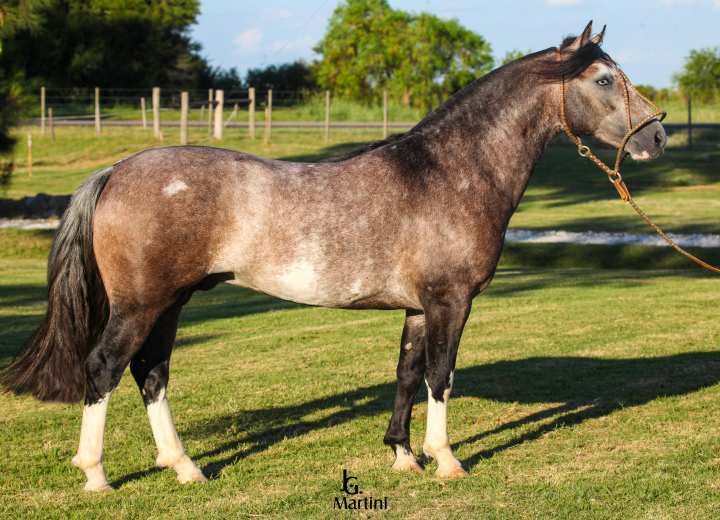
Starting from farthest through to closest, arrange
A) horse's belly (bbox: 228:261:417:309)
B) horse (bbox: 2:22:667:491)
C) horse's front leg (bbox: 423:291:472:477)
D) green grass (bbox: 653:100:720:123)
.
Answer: green grass (bbox: 653:100:720:123)
horse's front leg (bbox: 423:291:472:477)
horse's belly (bbox: 228:261:417:309)
horse (bbox: 2:22:667:491)

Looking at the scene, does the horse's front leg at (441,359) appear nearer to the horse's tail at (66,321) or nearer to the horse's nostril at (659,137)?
the horse's nostril at (659,137)

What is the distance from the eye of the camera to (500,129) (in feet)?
→ 15.2

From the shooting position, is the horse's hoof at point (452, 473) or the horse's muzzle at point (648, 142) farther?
the horse's muzzle at point (648, 142)

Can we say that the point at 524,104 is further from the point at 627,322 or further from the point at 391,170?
the point at 627,322

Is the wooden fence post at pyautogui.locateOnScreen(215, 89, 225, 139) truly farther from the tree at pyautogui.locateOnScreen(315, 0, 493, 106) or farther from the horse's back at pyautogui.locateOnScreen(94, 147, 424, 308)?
the horse's back at pyautogui.locateOnScreen(94, 147, 424, 308)

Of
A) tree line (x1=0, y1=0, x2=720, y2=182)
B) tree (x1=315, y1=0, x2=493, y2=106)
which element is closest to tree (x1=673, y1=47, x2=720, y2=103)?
tree line (x1=0, y1=0, x2=720, y2=182)

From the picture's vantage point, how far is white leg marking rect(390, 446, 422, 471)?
4.66 m

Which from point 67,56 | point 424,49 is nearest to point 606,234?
point 424,49

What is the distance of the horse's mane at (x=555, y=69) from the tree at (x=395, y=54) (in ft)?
106

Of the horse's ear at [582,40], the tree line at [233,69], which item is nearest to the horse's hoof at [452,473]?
the horse's ear at [582,40]

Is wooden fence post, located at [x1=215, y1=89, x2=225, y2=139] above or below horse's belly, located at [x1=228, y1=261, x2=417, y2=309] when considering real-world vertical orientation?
above

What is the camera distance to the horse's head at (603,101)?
4566 millimetres

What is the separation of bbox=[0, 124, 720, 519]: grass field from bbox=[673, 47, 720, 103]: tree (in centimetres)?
3551

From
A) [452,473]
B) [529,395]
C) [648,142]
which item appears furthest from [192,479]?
[648,142]
